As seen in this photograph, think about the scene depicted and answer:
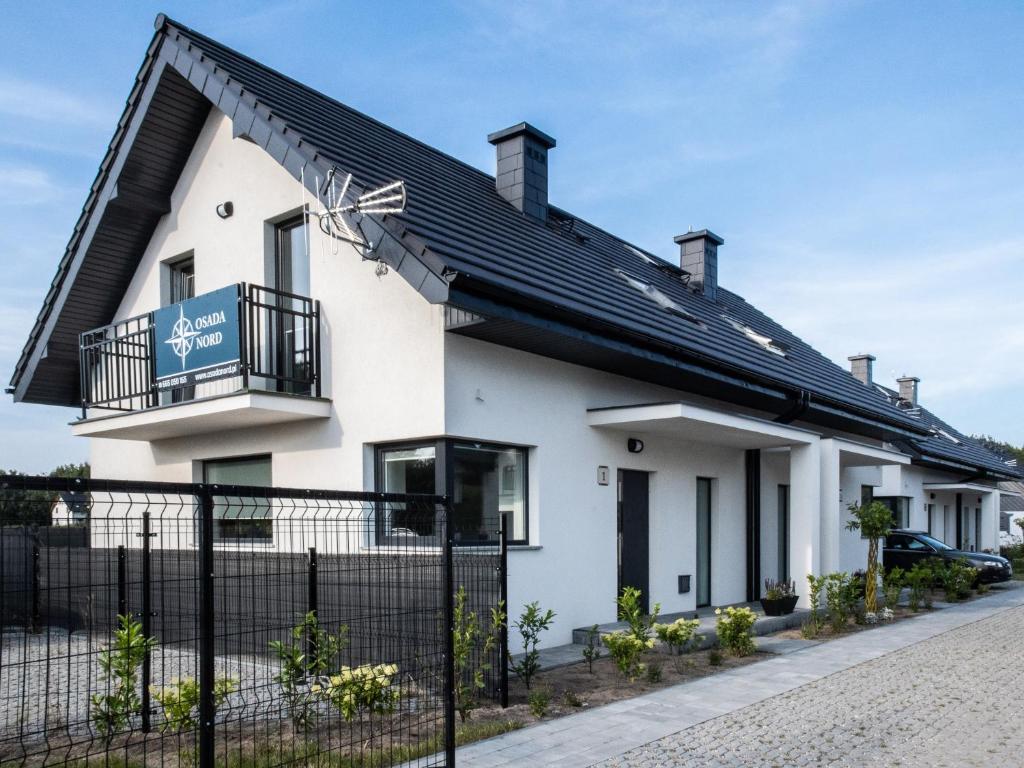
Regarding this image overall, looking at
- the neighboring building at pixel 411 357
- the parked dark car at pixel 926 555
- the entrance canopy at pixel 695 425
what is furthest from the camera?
the parked dark car at pixel 926 555

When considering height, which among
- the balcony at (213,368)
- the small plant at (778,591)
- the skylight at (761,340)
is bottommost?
the small plant at (778,591)

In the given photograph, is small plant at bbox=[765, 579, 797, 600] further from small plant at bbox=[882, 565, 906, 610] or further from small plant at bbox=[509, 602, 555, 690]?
small plant at bbox=[509, 602, 555, 690]

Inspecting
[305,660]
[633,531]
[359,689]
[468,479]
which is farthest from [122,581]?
[633,531]

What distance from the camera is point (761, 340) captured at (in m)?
16.2

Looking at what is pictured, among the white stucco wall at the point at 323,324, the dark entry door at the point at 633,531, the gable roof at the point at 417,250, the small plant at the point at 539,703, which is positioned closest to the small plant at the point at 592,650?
the small plant at the point at 539,703

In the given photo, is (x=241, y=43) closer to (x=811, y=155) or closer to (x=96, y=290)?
(x=96, y=290)

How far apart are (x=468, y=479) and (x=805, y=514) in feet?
20.6

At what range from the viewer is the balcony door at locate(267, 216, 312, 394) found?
10.4 m

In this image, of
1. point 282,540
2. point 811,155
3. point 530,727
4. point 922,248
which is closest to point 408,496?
point 530,727

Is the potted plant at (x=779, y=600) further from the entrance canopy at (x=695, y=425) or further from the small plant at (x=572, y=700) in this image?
the small plant at (x=572, y=700)

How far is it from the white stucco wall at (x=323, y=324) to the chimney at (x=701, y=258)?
9737mm

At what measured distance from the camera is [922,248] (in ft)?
46.6

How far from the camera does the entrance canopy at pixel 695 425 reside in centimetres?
1065

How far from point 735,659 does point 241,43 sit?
10219 millimetres
